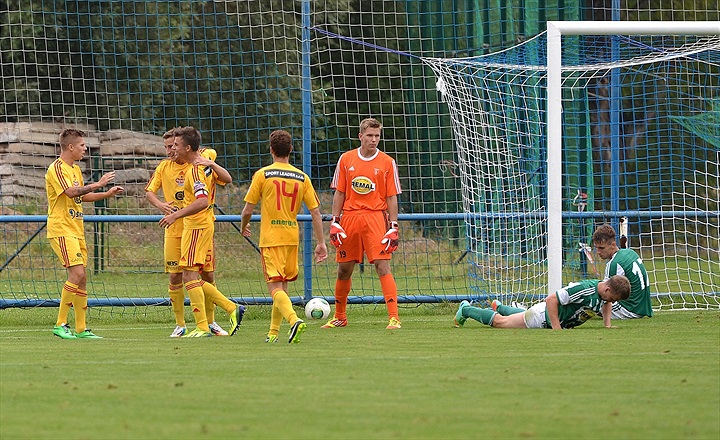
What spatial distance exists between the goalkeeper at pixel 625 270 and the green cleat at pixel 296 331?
3420 mm

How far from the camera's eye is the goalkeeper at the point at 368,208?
11320 millimetres

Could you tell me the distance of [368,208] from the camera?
11445 mm

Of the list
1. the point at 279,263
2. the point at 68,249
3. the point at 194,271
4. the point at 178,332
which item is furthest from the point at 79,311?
the point at 279,263

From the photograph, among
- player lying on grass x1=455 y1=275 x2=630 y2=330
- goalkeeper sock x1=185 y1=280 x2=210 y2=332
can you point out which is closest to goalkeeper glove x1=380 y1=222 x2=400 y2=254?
player lying on grass x1=455 y1=275 x2=630 y2=330

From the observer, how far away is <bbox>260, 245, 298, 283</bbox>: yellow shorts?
10.0 metres

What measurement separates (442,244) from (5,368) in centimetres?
965

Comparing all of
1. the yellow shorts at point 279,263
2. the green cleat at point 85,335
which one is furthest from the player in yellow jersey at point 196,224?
the green cleat at point 85,335

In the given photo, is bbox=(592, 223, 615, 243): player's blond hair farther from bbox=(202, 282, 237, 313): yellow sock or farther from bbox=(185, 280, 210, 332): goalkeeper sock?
bbox=(185, 280, 210, 332): goalkeeper sock

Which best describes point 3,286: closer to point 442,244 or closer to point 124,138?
point 124,138

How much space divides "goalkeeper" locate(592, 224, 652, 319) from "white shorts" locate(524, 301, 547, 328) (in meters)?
0.87

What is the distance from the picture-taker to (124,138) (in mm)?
17812

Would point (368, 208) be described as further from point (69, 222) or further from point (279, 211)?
point (69, 222)

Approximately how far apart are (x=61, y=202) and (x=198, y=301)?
165cm

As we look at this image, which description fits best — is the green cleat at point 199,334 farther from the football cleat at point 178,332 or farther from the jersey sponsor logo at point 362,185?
the jersey sponsor logo at point 362,185
